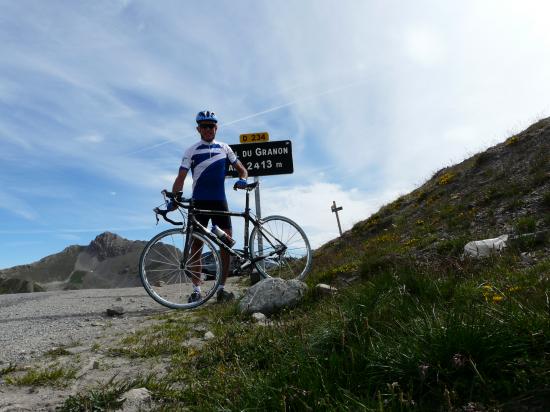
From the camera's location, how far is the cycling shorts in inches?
294

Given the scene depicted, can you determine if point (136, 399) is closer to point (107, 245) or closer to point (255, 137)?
point (255, 137)

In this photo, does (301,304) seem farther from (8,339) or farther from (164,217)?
(8,339)

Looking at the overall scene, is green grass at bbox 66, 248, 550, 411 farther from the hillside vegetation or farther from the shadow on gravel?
the shadow on gravel

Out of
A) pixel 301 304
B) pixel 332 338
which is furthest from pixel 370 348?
pixel 301 304

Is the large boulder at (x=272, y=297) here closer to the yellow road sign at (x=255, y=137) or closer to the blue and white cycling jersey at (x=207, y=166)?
the blue and white cycling jersey at (x=207, y=166)

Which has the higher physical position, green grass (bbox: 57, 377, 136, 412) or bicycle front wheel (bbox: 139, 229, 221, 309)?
bicycle front wheel (bbox: 139, 229, 221, 309)

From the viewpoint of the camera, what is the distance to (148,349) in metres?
4.08

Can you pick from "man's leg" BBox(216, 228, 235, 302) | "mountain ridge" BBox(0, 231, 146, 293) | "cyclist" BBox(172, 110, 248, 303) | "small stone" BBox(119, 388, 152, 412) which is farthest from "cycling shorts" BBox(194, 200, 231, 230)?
"mountain ridge" BBox(0, 231, 146, 293)

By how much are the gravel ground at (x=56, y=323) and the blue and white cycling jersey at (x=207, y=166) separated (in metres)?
2.15

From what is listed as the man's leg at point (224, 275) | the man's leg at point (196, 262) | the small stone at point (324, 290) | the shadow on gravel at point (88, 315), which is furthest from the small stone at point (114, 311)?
the small stone at point (324, 290)

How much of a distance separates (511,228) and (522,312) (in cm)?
521

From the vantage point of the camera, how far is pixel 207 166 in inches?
291

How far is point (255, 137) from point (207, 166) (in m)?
4.76

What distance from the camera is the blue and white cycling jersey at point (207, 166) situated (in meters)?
7.38
